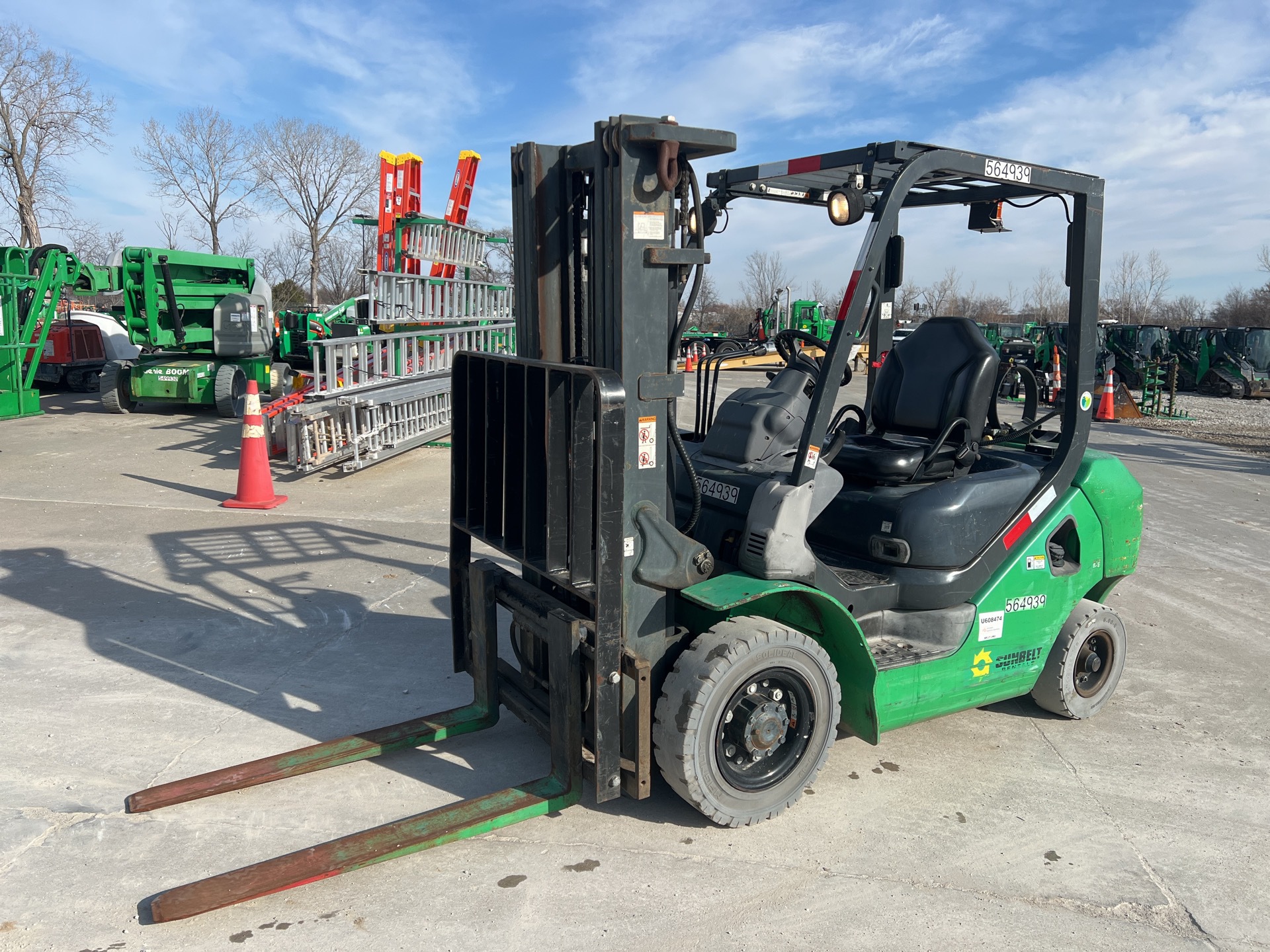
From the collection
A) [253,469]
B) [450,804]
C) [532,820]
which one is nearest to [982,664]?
[532,820]

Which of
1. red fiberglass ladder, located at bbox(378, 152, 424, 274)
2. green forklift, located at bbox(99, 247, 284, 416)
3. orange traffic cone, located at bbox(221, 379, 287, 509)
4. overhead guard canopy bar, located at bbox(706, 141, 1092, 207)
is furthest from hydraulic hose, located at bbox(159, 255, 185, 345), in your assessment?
overhead guard canopy bar, located at bbox(706, 141, 1092, 207)

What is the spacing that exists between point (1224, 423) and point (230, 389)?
20.1m

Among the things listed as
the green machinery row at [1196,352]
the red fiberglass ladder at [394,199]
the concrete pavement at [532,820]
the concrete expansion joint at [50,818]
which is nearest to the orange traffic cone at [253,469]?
the concrete pavement at [532,820]

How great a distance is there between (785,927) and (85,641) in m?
4.40

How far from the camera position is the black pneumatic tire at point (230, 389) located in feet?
48.7

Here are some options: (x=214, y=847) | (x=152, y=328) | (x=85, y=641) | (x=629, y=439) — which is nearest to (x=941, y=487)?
(x=629, y=439)

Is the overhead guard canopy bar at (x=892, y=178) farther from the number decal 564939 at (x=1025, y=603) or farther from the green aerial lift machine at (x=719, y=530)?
the number decal 564939 at (x=1025, y=603)

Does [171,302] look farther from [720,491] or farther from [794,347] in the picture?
[720,491]

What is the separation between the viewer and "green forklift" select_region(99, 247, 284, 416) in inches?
584

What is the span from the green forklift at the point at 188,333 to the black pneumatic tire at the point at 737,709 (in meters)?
12.8

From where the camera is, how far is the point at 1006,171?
13.2ft

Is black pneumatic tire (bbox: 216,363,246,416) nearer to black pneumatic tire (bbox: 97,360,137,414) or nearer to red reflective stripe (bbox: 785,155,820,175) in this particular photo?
black pneumatic tire (bbox: 97,360,137,414)

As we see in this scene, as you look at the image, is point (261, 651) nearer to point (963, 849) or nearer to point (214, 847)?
point (214, 847)

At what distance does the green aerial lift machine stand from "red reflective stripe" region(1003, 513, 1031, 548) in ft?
0.04
